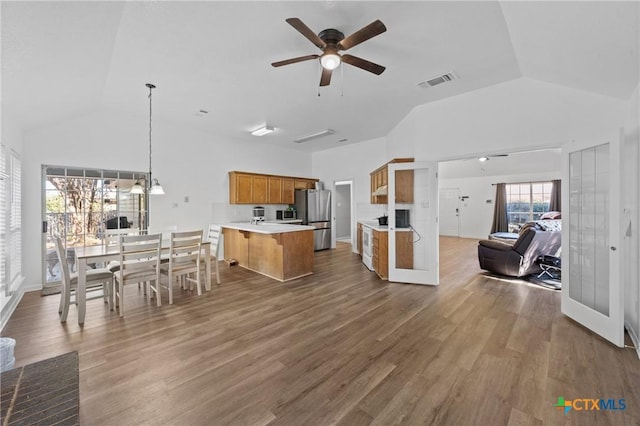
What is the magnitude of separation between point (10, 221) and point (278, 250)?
11.4 ft

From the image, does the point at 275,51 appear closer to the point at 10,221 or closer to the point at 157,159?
the point at 157,159

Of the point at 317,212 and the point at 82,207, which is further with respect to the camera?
the point at 317,212

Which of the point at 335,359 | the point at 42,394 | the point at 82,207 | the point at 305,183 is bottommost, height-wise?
the point at 335,359

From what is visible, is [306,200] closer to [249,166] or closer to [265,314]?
[249,166]

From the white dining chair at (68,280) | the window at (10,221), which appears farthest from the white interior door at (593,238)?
the window at (10,221)

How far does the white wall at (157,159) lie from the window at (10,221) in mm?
297

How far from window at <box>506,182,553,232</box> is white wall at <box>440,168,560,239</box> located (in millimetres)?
335

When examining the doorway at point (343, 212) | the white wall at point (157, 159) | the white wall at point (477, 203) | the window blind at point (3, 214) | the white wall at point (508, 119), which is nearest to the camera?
the window blind at point (3, 214)

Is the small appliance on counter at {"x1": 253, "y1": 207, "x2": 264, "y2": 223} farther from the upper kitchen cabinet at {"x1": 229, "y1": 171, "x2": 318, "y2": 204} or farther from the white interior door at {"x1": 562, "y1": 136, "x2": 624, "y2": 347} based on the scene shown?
the white interior door at {"x1": 562, "y1": 136, "x2": 624, "y2": 347}

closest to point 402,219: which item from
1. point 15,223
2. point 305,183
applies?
point 305,183

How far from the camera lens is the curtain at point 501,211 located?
8.68m

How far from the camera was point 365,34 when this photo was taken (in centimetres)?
209

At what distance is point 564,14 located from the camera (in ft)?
6.43

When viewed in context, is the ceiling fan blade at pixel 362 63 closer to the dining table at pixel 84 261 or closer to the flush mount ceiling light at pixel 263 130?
the flush mount ceiling light at pixel 263 130
